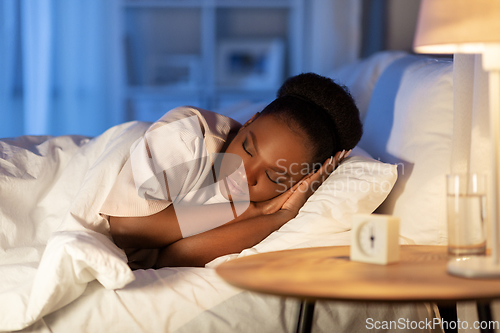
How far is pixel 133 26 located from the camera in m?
3.16

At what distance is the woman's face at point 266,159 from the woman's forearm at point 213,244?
10cm

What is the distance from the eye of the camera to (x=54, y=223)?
47.4 inches

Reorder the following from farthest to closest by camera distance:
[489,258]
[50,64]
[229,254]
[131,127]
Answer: [50,64], [131,127], [229,254], [489,258]

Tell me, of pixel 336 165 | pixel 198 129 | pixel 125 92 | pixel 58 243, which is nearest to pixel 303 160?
pixel 336 165

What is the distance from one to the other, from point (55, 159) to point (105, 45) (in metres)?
1.88

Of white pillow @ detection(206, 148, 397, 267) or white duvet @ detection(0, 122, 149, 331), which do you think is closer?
white duvet @ detection(0, 122, 149, 331)

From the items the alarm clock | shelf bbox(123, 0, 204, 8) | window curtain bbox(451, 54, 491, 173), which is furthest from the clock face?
shelf bbox(123, 0, 204, 8)

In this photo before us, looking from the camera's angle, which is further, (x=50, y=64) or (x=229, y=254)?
(x=50, y=64)

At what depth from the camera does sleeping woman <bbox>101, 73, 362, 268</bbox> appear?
3.52 ft

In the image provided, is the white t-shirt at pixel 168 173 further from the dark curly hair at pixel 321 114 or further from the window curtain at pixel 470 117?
the window curtain at pixel 470 117

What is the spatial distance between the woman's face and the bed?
0.09 meters

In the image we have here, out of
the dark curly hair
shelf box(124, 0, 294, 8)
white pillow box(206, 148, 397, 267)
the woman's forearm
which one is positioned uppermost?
shelf box(124, 0, 294, 8)

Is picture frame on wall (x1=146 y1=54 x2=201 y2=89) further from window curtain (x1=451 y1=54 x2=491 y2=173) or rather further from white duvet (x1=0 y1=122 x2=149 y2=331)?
window curtain (x1=451 y1=54 x2=491 y2=173)

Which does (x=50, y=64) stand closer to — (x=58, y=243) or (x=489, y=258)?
(x=58, y=243)
